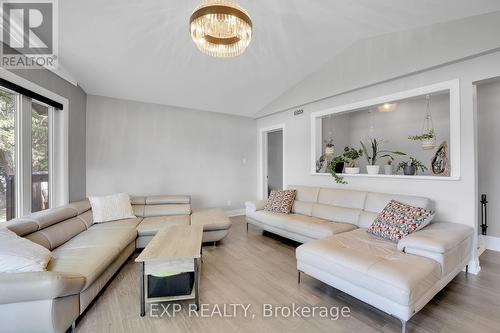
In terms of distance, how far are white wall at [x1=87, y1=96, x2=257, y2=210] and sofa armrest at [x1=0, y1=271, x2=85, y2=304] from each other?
2829 millimetres

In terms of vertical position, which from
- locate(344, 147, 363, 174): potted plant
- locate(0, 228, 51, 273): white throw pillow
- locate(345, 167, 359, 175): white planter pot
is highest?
locate(344, 147, 363, 174): potted plant

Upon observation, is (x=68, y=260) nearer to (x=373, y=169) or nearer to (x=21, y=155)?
(x=21, y=155)

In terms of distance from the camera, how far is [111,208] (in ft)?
11.1

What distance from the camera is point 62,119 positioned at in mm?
3252

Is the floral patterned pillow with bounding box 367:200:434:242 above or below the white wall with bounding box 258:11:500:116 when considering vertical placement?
below

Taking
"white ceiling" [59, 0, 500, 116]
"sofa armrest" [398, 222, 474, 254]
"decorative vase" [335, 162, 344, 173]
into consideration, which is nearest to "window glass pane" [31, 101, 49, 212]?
"white ceiling" [59, 0, 500, 116]

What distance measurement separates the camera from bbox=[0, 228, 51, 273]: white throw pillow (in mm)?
1529

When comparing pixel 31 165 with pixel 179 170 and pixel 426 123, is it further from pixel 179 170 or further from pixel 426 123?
pixel 426 123

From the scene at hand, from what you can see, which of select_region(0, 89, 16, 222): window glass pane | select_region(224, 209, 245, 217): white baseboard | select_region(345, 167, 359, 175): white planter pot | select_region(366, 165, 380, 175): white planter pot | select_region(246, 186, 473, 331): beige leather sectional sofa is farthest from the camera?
select_region(224, 209, 245, 217): white baseboard

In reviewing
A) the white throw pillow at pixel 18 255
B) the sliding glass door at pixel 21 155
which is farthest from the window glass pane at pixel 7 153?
the white throw pillow at pixel 18 255

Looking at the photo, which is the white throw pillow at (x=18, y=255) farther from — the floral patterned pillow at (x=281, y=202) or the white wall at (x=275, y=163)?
the white wall at (x=275, y=163)

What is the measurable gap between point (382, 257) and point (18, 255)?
2864mm

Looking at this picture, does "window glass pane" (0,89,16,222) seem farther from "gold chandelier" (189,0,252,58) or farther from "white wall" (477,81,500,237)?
"white wall" (477,81,500,237)

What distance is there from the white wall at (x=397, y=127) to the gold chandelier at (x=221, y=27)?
3.22 meters
